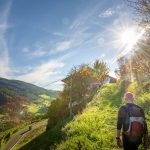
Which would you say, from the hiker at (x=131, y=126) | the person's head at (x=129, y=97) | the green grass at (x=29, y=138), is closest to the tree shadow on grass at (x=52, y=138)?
the hiker at (x=131, y=126)

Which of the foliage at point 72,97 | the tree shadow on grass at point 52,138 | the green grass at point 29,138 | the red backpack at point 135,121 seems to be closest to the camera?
the red backpack at point 135,121

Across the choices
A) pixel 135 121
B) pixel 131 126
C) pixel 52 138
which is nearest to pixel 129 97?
pixel 135 121

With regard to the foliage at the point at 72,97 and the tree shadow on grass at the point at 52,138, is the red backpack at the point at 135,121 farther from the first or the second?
the foliage at the point at 72,97

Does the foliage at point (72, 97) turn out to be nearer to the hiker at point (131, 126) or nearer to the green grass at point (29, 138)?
the green grass at point (29, 138)

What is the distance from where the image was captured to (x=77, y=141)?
16969 millimetres

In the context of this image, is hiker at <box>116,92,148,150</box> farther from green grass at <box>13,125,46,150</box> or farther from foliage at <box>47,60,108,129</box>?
green grass at <box>13,125,46,150</box>

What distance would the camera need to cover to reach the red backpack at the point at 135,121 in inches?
359

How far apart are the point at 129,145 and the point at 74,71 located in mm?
43577

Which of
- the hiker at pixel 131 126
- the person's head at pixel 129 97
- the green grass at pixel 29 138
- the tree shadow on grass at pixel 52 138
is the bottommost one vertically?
the green grass at pixel 29 138

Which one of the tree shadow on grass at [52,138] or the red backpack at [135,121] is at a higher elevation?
the red backpack at [135,121]

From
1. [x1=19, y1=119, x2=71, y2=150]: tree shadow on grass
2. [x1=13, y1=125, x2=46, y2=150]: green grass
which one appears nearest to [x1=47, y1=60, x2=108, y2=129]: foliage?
[x1=13, y1=125, x2=46, y2=150]: green grass

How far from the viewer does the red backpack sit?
912 cm

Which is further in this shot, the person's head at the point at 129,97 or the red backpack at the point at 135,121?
the person's head at the point at 129,97

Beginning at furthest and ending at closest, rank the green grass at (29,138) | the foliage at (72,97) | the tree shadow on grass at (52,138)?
1. the green grass at (29,138)
2. the foliage at (72,97)
3. the tree shadow on grass at (52,138)
